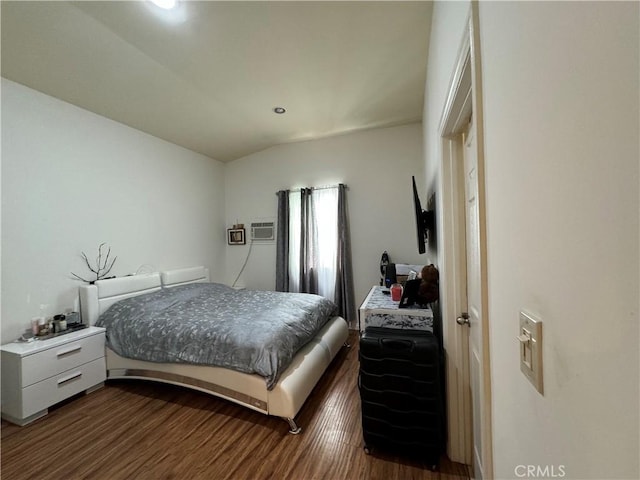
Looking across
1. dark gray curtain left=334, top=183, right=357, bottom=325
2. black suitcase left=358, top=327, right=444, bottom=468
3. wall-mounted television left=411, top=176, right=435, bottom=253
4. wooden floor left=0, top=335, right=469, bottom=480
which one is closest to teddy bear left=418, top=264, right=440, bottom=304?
black suitcase left=358, top=327, right=444, bottom=468

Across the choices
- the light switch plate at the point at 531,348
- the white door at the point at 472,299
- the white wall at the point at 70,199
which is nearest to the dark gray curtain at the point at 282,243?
the white wall at the point at 70,199

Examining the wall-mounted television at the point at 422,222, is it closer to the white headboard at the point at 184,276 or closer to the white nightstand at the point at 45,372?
the white nightstand at the point at 45,372

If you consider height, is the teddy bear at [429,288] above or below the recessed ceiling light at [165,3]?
below

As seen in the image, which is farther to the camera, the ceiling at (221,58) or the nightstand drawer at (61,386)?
the nightstand drawer at (61,386)

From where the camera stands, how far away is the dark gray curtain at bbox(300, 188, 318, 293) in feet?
13.0

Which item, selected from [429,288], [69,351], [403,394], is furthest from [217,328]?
[429,288]

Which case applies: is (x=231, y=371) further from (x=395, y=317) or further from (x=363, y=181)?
(x=363, y=181)

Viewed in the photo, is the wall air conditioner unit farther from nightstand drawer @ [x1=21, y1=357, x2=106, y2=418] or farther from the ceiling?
nightstand drawer @ [x1=21, y1=357, x2=106, y2=418]

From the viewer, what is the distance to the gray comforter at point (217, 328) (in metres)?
1.91

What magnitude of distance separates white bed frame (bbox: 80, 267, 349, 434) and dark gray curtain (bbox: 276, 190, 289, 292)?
1325 mm

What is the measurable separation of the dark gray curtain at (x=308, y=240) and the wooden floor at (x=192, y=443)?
1.85m

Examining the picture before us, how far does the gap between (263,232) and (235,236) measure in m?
0.58

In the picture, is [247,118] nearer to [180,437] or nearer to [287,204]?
[287,204]

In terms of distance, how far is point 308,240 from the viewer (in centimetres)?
400
